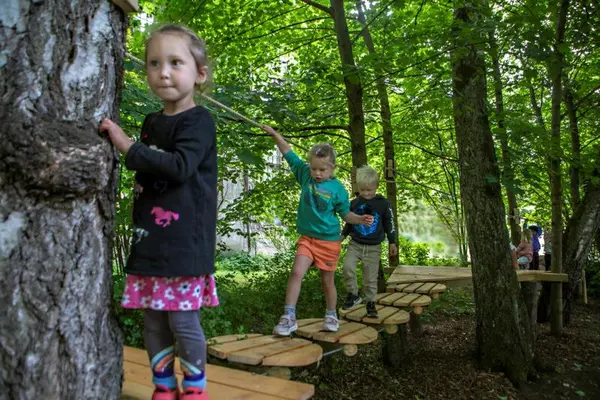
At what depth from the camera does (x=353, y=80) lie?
13.4 feet

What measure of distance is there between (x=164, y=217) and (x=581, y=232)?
7.17 meters

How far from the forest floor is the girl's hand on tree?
12.6 ft

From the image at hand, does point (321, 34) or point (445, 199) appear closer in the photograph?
point (321, 34)

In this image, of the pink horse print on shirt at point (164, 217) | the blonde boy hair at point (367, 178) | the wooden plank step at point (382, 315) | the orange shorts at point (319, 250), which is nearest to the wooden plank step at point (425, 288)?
the wooden plank step at point (382, 315)

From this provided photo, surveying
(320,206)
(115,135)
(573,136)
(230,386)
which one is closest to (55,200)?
(115,135)

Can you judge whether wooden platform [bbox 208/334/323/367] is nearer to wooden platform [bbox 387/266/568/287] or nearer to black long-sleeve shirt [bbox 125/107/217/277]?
black long-sleeve shirt [bbox 125/107/217/277]

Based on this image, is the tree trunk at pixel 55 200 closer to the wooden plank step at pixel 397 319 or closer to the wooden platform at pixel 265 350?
the wooden platform at pixel 265 350

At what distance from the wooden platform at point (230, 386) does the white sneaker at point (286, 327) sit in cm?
80

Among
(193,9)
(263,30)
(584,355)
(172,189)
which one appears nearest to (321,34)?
(263,30)

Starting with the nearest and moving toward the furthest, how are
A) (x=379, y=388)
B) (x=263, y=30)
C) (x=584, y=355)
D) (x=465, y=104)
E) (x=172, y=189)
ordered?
1. (x=172, y=189)
2. (x=465, y=104)
3. (x=379, y=388)
4. (x=584, y=355)
5. (x=263, y=30)

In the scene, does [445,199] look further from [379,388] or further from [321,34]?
[379,388]

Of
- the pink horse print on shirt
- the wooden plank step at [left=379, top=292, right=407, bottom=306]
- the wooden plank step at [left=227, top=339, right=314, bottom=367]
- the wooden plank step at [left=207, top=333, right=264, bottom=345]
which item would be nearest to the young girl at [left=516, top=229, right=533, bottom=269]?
the wooden plank step at [left=379, top=292, right=407, bottom=306]

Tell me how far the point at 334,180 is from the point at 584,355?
4.98m

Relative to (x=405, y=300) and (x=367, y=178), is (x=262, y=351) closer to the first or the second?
(x=367, y=178)
